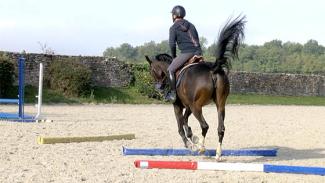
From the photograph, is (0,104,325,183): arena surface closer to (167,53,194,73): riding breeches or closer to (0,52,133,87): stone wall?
(167,53,194,73): riding breeches

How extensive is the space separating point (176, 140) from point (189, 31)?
341 cm

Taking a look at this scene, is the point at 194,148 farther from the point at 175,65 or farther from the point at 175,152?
the point at 175,65

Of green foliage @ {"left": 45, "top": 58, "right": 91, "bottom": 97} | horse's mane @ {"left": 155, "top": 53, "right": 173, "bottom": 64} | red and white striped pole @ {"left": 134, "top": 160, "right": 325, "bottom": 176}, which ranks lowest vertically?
red and white striped pole @ {"left": 134, "top": 160, "right": 325, "bottom": 176}

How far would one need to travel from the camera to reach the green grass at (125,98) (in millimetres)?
28130

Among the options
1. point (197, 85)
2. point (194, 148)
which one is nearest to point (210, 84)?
point (197, 85)

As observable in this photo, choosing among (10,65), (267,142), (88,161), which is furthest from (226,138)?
(10,65)

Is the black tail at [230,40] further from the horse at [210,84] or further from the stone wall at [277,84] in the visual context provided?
the stone wall at [277,84]

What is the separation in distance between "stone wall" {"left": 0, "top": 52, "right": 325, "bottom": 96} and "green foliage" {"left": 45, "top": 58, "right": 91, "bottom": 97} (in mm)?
818

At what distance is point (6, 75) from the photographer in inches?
1063

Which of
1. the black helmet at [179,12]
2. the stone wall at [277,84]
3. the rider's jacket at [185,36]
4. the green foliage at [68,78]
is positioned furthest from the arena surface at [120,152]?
the stone wall at [277,84]

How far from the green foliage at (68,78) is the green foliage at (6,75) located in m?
2.78

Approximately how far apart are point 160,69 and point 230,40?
151 cm

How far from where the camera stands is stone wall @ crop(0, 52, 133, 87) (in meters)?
29.8

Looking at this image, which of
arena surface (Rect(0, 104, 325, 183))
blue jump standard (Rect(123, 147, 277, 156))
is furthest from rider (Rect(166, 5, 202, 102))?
arena surface (Rect(0, 104, 325, 183))
